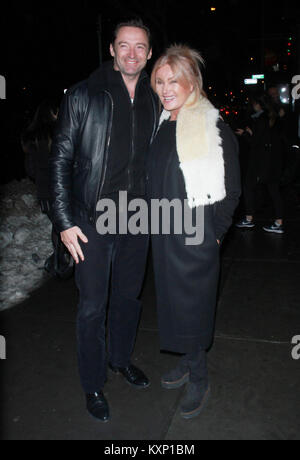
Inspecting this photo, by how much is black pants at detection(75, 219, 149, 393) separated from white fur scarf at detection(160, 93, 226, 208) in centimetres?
59

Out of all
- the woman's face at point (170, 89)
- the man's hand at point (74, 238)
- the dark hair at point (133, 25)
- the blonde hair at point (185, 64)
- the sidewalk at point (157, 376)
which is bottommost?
the sidewalk at point (157, 376)

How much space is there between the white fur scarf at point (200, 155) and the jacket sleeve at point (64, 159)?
0.58 metres

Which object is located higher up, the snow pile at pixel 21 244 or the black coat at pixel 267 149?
the black coat at pixel 267 149

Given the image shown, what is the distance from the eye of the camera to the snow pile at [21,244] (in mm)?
4777

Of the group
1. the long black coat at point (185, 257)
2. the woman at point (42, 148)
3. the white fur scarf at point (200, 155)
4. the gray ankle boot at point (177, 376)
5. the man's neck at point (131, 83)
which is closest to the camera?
the white fur scarf at point (200, 155)

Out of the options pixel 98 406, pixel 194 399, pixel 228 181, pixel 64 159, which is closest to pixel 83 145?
pixel 64 159

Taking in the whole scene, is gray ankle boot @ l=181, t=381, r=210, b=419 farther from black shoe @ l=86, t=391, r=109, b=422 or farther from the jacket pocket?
the jacket pocket

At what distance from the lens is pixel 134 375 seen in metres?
3.10

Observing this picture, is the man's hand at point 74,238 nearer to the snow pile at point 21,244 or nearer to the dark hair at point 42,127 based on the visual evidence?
the snow pile at point 21,244

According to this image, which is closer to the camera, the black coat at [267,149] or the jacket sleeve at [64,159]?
the jacket sleeve at [64,159]

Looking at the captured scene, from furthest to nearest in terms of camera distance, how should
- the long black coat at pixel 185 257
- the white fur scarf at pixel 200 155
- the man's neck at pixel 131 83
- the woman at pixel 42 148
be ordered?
the woman at pixel 42 148 < the man's neck at pixel 131 83 < the long black coat at pixel 185 257 < the white fur scarf at pixel 200 155

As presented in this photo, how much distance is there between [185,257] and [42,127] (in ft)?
10.5

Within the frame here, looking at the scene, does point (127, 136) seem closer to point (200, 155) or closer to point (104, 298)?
point (200, 155)

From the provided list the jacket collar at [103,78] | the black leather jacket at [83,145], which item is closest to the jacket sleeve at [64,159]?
the black leather jacket at [83,145]
